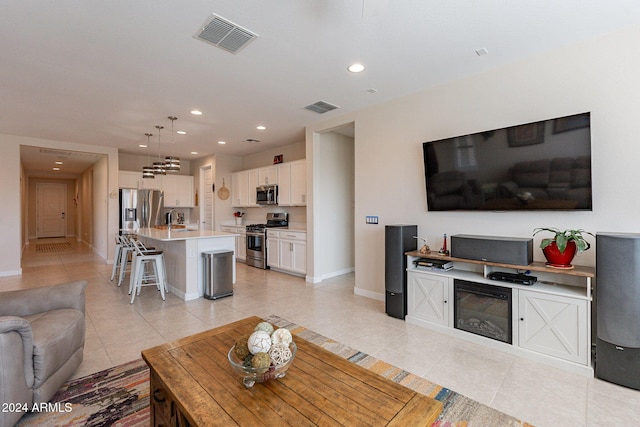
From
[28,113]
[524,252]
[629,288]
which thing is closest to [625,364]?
[629,288]

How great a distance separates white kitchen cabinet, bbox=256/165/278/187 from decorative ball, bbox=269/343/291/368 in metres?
5.45

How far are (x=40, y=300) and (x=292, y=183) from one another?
14.7 ft

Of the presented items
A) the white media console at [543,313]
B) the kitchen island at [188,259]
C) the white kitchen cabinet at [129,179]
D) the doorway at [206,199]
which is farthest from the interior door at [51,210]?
the white media console at [543,313]

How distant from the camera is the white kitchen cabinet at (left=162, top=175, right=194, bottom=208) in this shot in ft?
27.3

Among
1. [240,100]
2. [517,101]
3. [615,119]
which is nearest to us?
[615,119]

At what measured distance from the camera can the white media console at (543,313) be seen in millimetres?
2361

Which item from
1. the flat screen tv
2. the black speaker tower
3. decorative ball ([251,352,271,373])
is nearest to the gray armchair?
decorative ball ([251,352,271,373])

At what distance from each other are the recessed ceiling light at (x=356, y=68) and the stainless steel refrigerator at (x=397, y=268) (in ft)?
5.96

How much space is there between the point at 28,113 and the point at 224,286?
158 inches

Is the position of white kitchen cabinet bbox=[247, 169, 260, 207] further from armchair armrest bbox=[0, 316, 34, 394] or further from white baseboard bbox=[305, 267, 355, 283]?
armchair armrest bbox=[0, 316, 34, 394]

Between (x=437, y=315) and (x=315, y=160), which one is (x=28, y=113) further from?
(x=437, y=315)

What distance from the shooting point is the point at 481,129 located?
3.25m

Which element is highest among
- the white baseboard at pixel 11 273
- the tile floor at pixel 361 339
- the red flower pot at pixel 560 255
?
the red flower pot at pixel 560 255

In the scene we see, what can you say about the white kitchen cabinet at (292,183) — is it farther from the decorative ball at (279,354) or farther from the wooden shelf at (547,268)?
the decorative ball at (279,354)
